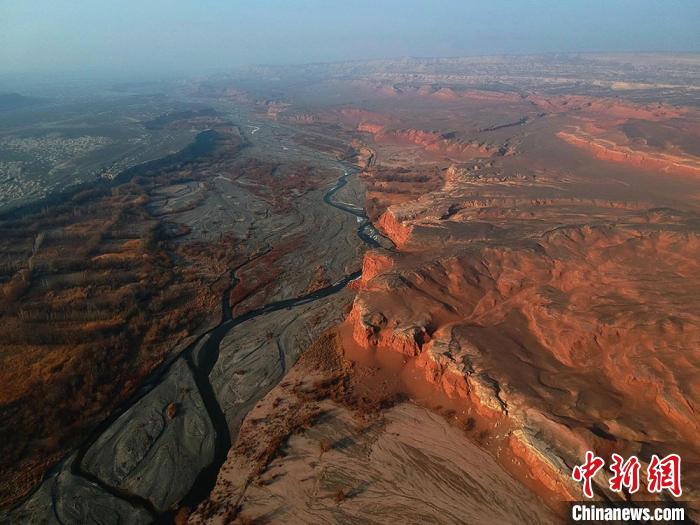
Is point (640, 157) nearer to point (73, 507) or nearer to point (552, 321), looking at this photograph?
point (552, 321)

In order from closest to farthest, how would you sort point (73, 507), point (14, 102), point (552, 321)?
point (73, 507) → point (552, 321) → point (14, 102)

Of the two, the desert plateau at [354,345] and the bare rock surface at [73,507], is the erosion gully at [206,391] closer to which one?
the desert plateau at [354,345]

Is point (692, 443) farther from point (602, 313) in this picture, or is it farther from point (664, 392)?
point (602, 313)

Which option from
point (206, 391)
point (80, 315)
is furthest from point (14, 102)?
point (206, 391)

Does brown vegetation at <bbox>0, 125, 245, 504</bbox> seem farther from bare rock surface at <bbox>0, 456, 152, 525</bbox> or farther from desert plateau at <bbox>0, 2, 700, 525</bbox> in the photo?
bare rock surface at <bbox>0, 456, 152, 525</bbox>

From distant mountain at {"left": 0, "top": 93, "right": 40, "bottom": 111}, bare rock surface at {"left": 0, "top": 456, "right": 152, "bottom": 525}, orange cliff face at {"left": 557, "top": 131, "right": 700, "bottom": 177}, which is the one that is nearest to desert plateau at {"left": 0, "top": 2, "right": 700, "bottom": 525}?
bare rock surface at {"left": 0, "top": 456, "right": 152, "bottom": 525}

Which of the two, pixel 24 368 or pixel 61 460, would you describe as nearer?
pixel 61 460

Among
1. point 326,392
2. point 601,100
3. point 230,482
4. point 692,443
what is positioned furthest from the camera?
point 601,100

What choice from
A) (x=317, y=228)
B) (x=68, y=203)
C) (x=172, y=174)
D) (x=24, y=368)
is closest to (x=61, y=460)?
(x=24, y=368)
